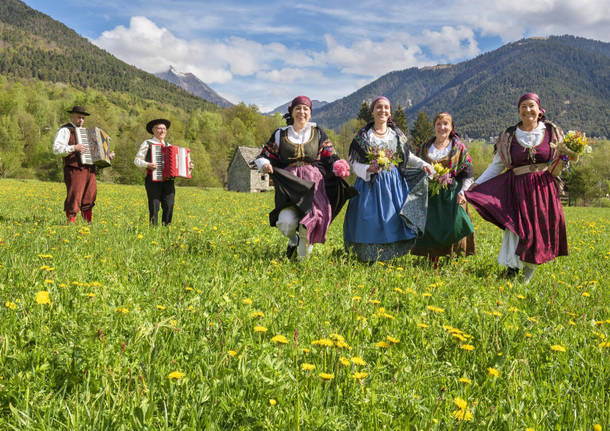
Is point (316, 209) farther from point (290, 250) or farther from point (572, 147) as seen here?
point (572, 147)

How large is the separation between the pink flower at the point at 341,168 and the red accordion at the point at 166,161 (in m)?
4.12

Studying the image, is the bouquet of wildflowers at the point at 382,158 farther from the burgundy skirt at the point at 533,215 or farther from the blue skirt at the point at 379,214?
the burgundy skirt at the point at 533,215

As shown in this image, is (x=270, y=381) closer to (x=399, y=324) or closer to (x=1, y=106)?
(x=399, y=324)

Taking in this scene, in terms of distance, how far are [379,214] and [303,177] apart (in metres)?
1.19

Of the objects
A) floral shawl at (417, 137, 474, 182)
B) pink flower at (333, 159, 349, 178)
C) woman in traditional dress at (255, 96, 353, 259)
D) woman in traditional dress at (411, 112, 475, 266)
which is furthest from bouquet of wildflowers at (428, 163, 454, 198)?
pink flower at (333, 159, 349, 178)

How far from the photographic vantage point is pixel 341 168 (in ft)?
19.1

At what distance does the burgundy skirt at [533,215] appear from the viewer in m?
5.67

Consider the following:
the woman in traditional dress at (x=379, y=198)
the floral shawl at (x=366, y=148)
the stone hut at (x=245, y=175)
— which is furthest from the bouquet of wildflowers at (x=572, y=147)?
the stone hut at (x=245, y=175)

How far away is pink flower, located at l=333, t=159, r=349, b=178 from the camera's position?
5789mm

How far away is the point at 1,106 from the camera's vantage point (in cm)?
7600

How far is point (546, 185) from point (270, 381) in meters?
5.18

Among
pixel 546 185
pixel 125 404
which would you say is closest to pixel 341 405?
pixel 125 404

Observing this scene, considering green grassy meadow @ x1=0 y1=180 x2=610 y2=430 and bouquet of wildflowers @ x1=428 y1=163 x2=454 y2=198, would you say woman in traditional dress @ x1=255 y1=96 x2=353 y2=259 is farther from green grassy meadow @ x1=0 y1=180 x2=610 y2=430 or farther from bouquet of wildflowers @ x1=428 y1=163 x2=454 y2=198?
bouquet of wildflowers @ x1=428 y1=163 x2=454 y2=198

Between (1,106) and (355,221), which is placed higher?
(1,106)
